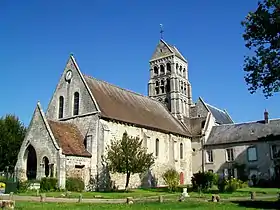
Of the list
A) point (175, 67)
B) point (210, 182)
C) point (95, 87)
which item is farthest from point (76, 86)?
point (175, 67)

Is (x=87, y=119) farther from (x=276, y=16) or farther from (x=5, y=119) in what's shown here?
(x=276, y=16)

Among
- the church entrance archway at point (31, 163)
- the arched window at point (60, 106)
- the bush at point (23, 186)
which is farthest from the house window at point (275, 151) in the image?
the bush at point (23, 186)

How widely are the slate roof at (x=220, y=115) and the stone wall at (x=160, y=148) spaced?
29.6 feet

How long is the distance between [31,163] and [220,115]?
33.7 meters

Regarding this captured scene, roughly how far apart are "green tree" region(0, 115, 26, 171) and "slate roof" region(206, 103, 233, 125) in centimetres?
2879

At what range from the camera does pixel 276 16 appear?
788 inches

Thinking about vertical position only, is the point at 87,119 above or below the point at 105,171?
above

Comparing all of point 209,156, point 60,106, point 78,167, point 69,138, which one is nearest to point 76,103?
point 60,106

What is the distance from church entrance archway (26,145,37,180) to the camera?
33875 mm

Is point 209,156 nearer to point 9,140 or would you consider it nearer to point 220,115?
point 220,115

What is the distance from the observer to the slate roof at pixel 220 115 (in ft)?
178

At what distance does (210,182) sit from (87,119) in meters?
13.7

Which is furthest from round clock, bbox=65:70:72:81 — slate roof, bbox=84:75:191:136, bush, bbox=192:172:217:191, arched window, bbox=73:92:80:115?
bush, bbox=192:172:217:191

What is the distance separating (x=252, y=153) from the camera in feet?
141
